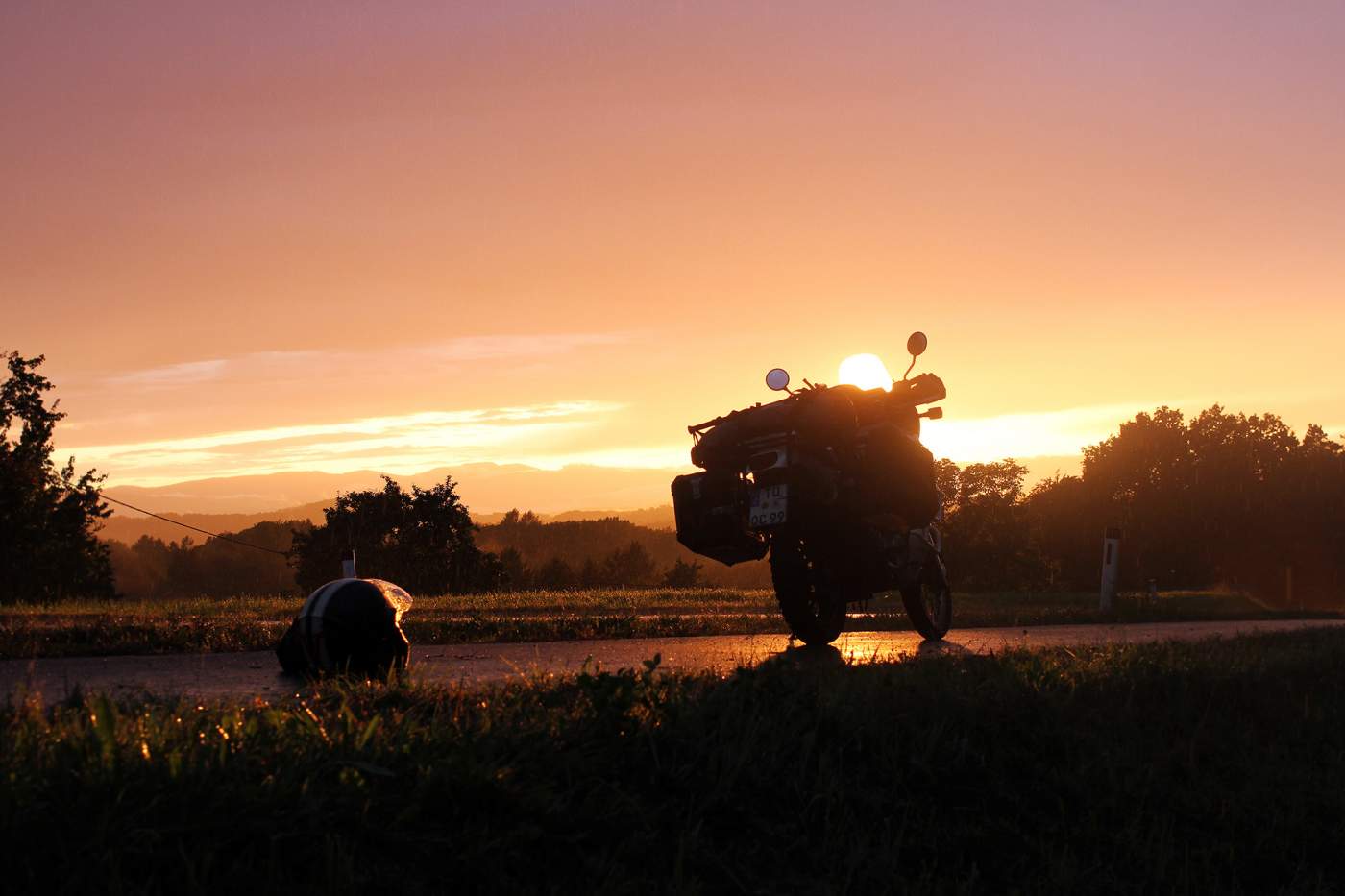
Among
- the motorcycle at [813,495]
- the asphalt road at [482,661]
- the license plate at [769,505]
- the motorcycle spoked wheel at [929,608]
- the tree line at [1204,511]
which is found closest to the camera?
the asphalt road at [482,661]

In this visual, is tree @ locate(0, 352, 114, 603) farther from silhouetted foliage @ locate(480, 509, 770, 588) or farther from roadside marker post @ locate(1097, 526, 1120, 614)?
roadside marker post @ locate(1097, 526, 1120, 614)

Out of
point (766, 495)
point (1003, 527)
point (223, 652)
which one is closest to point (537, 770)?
point (766, 495)

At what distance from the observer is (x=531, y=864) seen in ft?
12.2

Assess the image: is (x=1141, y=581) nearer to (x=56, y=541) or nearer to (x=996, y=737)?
(x=56, y=541)

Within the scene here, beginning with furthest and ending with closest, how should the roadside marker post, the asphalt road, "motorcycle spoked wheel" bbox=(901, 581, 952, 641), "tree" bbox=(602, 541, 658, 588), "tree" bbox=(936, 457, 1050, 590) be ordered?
1. "tree" bbox=(602, 541, 658, 588)
2. "tree" bbox=(936, 457, 1050, 590)
3. the roadside marker post
4. "motorcycle spoked wheel" bbox=(901, 581, 952, 641)
5. the asphalt road

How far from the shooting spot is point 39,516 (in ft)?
142

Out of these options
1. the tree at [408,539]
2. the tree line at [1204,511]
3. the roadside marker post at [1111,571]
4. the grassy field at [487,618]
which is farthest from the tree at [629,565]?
the roadside marker post at [1111,571]

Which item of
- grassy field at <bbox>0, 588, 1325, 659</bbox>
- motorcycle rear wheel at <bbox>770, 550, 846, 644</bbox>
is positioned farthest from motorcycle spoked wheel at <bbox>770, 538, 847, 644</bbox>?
grassy field at <bbox>0, 588, 1325, 659</bbox>

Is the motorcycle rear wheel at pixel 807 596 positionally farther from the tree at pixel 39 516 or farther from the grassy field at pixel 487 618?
the tree at pixel 39 516

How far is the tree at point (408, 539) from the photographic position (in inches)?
1919

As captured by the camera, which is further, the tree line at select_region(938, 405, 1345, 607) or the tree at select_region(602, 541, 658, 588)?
the tree line at select_region(938, 405, 1345, 607)

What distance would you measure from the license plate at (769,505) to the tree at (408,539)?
132 feet

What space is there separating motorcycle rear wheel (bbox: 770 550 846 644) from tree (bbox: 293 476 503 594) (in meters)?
39.6

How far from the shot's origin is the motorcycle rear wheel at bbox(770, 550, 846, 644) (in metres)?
9.08
